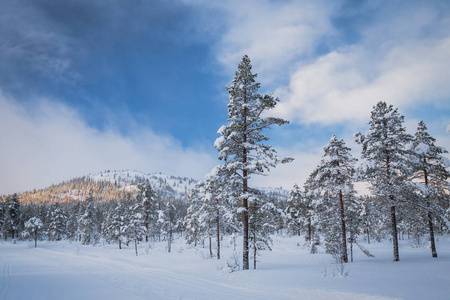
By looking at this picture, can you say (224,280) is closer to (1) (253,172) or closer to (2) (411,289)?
(1) (253,172)

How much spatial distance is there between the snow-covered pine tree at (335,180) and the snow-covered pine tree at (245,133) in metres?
8.72

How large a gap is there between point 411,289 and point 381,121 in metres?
14.7

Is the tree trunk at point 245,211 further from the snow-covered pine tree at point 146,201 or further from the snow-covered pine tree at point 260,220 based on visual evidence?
the snow-covered pine tree at point 146,201

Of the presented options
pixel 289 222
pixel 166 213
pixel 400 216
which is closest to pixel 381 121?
pixel 400 216

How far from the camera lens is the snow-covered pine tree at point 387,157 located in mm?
18266

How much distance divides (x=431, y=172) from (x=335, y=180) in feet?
30.1

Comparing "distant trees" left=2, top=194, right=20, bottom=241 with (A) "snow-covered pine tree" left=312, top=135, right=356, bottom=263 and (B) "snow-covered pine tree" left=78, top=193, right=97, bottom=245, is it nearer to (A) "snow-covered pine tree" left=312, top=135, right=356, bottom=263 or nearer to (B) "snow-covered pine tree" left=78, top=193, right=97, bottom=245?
(B) "snow-covered pine tree" left=78, top=193, right=97, bottom=245

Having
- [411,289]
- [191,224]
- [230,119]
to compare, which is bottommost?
[191,224]

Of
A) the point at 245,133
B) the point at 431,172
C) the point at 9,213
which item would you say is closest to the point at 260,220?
the point at 245,133

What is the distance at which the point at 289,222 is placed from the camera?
5916 centimetres

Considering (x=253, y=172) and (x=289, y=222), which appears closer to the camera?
(x=253, y=172)

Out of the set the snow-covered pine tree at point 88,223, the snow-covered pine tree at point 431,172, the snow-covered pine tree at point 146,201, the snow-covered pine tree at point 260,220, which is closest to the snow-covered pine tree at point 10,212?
the snow-covered pine tree at point 88,223

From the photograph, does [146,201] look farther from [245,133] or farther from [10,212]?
[10,212]

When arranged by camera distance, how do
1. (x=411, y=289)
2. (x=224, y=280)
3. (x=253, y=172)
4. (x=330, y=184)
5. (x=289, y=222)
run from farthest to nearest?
(x=289, y=222), (x=330, y=184), (x=253, y=172), (x=224, y=280), (x=411, y=289)
